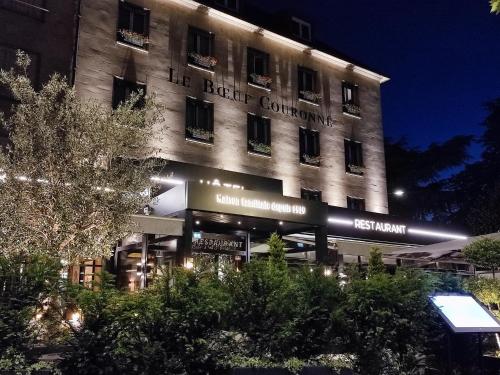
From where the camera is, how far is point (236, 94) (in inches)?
819

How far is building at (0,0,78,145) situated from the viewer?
53.4ft

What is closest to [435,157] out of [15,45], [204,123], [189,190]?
[204,123]

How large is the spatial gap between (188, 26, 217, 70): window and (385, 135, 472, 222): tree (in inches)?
805

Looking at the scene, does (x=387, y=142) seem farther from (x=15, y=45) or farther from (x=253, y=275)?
(x=253, y=275)

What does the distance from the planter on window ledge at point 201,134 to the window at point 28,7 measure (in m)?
6.54

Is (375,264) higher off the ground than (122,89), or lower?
lower

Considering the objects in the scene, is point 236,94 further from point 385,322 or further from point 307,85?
point 385,322

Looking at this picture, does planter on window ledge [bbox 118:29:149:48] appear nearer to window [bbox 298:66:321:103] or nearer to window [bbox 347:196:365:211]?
window [bbox 298:66:321:103]

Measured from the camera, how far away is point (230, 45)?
68.9 feet

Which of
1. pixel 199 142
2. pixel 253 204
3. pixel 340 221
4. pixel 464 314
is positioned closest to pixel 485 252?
pixel 464 314

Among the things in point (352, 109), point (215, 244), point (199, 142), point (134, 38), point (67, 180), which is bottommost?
point (215, 244)

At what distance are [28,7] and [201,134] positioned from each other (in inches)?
294

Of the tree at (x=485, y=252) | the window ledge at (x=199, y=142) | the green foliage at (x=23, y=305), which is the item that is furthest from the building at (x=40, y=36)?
the tree at (x=485, y=252)

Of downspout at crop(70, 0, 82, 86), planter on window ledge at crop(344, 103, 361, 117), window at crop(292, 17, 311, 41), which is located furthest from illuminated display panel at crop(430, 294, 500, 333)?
window at crop(292, 17, 311, 41)
